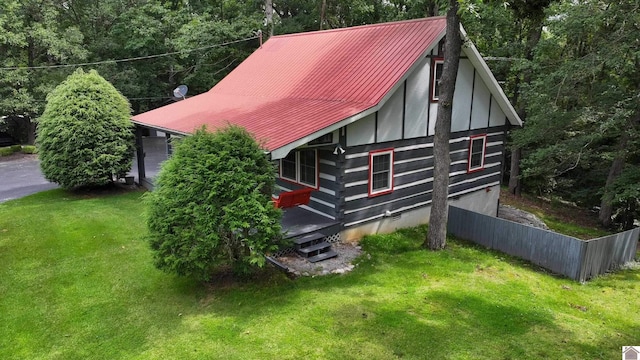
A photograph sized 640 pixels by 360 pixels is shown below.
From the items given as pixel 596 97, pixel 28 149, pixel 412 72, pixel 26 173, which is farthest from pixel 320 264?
pixel 28 149

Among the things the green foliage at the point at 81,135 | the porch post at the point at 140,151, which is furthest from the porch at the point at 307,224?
the porch post at the point at 140,151

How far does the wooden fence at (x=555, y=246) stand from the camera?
10773 millimetres

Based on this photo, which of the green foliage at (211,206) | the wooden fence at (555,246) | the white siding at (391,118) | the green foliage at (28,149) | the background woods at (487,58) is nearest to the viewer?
the green foliage at (211,206)

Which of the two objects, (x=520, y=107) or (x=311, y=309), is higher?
(x=520, y=107)

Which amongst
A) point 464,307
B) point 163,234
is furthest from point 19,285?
point 464,307

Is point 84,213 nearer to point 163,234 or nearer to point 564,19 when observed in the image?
point 163,234

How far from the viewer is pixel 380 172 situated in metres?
12.9

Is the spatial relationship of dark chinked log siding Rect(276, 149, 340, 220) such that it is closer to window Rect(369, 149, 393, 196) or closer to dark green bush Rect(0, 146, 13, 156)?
window Rect(369, 149, 393, 196)

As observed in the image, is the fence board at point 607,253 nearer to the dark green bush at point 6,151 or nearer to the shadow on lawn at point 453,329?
the shadow on lawn at point 453,329

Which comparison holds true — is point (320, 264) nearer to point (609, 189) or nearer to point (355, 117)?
point (355, 117)

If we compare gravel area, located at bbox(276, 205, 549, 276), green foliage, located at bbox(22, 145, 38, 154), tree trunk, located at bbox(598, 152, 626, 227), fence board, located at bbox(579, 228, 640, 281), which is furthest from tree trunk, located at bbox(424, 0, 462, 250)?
green foliage, located at bbox(22, 145, 38, 154)

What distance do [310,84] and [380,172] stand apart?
4.04m

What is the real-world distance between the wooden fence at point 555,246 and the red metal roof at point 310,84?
198 inches

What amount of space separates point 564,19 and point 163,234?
51.3ft
